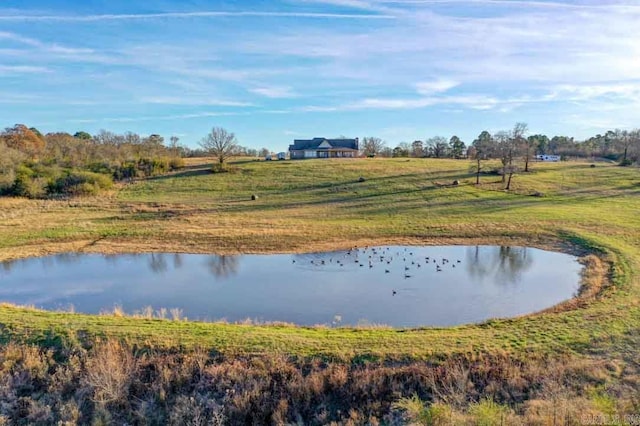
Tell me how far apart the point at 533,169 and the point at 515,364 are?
5016cm

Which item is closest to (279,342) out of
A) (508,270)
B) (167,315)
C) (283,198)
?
(167,315)

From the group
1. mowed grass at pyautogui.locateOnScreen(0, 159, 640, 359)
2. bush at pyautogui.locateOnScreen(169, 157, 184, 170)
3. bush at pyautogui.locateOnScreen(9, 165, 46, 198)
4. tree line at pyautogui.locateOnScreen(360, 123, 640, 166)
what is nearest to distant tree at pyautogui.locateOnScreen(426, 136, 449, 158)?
tree line at pyautogui.locateOnScreen(360, 123, 640, 166)

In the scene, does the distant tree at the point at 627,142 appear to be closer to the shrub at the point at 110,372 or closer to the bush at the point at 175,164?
the bush at the point at 175,164

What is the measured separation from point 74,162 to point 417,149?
57892 mm

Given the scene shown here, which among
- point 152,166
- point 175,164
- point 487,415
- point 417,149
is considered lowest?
point 487,415

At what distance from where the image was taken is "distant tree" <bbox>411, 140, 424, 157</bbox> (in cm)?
8112

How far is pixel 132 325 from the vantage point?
13227 millimetres

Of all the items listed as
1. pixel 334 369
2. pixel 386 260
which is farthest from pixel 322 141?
pixel 334 369

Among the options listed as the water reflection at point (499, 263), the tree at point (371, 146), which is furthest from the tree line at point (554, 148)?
the water reflection at point (499, 263)

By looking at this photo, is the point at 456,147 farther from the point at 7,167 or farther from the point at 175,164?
the point at 7,167

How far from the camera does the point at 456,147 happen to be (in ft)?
267

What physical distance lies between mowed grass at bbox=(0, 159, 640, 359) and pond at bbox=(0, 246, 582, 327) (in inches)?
71.8

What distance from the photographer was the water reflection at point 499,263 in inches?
811

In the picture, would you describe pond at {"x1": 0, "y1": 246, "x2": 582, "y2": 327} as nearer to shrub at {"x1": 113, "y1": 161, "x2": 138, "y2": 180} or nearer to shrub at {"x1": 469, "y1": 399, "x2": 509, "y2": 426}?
shrub at {"x1": 469, "y1": 399, "x2": 509, "y2": 426}
